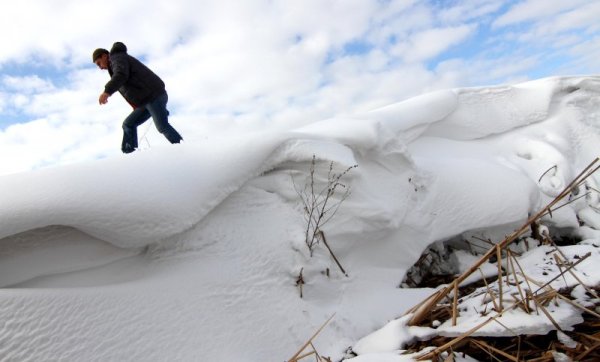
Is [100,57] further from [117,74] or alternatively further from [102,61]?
[117,74]

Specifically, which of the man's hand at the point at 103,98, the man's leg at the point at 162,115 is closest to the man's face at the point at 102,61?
the man's hand at the point at 103,98

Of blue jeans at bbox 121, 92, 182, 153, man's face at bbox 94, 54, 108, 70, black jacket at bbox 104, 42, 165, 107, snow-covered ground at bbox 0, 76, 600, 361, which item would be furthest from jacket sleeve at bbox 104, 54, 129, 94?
snow-covered ground at bbox 0, 76, 600, 361

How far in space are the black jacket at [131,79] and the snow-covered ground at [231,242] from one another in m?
1.74

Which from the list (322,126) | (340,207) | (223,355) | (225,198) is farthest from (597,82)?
(223,355)

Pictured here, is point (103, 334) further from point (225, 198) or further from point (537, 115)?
point (537, 115)

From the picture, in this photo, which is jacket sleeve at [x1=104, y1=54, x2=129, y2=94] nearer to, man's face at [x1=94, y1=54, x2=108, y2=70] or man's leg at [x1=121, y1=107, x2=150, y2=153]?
man's face at [x1=94, y1=54, x2=108, y2=70]

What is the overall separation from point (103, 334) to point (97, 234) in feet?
1.18

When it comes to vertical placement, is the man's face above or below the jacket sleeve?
above

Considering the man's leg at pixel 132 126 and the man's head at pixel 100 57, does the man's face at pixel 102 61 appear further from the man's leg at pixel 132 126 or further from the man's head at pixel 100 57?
the man's leg at pixel 132 126

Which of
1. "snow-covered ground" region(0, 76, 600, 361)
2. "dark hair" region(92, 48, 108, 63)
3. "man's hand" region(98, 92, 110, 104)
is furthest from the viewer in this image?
"dark hair" region(92, 48, 108, 63)

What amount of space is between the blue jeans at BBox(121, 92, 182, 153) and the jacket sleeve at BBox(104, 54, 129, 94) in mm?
284

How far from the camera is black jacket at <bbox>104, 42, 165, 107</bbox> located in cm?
324

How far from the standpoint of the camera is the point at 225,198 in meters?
1.82

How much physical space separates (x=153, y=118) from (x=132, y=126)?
235mm
